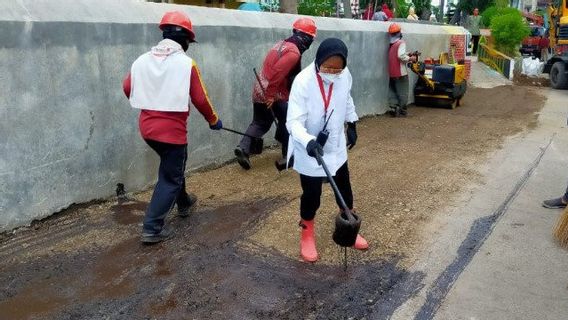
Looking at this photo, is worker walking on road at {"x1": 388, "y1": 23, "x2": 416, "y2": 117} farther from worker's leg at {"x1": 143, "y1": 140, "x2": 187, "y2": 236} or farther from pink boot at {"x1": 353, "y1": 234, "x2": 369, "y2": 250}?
worker's leg at {"x1": 143, "y1": 140, "x2": 187, "y2": 236}

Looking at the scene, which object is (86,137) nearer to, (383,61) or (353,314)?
(353,314)

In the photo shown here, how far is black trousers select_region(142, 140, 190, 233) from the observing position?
4234 millimetres

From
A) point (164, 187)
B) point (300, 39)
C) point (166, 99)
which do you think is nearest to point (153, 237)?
point (164, 187)

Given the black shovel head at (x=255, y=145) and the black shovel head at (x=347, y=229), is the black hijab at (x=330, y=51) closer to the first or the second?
the black shovel head at (x=347, y=229)

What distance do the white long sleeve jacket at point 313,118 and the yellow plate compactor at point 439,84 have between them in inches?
289

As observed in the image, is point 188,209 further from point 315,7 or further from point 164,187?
point 315,7

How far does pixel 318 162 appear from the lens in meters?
3.64

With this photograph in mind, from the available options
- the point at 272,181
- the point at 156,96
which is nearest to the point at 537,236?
the point at 272,181

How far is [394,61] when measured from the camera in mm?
10359

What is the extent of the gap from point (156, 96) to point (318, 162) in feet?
4.52

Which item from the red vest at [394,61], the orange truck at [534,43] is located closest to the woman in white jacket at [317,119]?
the red vest at [394,61]

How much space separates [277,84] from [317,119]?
232 cm

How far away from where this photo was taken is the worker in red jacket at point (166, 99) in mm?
4082

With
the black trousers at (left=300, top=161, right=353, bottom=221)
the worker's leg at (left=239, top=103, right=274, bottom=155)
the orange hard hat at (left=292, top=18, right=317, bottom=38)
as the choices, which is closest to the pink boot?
the black trousers at (left=300, top=161, right=353, bottom=221)
